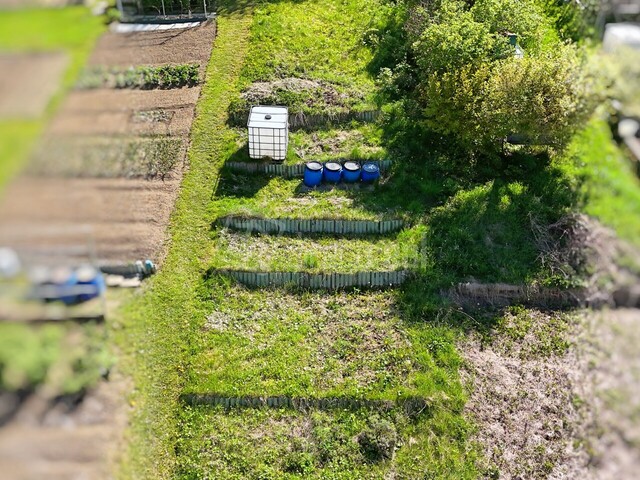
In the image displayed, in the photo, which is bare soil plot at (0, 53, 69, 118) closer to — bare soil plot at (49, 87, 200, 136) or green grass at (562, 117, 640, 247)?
bare soil plot at (49, 87, 200, 136)

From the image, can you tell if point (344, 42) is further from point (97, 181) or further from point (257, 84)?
point (97, 181)

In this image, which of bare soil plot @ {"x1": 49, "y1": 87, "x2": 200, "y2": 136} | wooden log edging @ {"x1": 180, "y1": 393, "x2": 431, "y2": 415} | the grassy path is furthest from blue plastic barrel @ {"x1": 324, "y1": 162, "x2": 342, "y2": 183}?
wooden log edging @ {"x1": 180, "y1": 393, "x2": 431, "y2": 415}

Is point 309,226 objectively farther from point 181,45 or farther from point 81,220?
point 181,45

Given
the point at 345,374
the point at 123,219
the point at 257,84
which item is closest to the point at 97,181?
the point at 123,219

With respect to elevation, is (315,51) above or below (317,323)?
above

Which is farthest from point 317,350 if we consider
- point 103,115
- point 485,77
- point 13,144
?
point 485,77

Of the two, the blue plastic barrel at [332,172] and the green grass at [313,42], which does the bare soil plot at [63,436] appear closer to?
the blue plastic barrel at [332,172]
